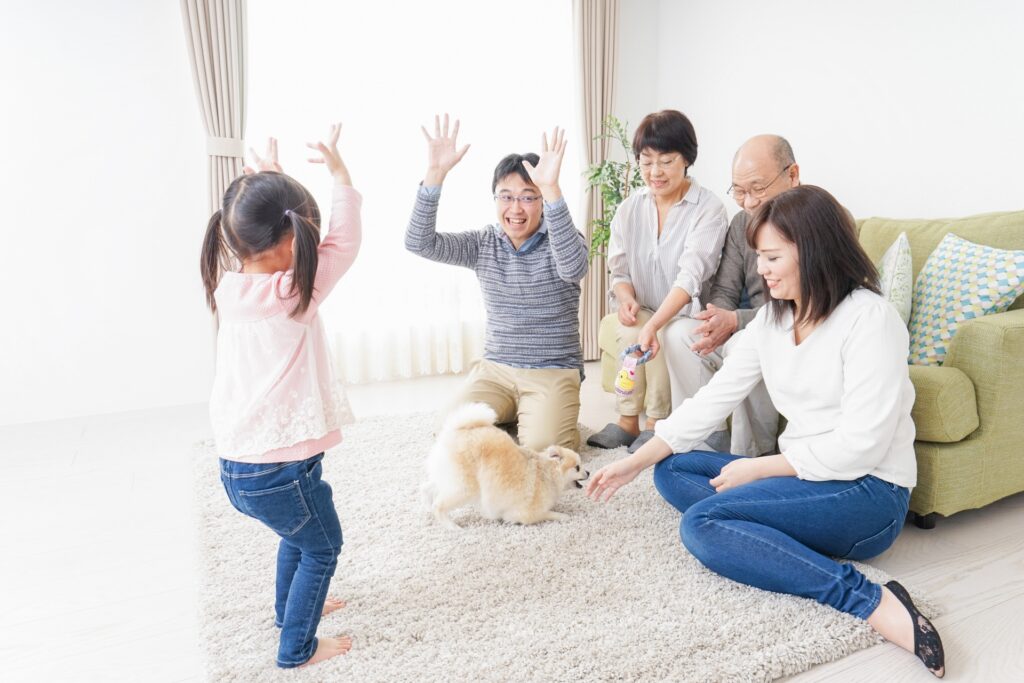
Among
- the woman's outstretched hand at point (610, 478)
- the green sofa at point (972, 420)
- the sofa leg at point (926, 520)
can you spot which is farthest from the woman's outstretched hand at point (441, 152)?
the sofa leg at point (926, 520)

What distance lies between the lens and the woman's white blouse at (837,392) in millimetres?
1467

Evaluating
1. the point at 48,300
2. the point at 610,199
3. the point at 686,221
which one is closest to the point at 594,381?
the point at 610,199

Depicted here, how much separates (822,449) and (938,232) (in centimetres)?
123

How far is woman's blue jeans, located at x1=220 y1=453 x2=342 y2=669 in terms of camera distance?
1268 millimetres

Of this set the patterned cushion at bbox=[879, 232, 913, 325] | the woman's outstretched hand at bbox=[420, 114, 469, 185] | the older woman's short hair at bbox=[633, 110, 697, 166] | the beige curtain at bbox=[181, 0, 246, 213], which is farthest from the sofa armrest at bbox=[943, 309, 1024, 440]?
the beige curtain at bbox=[181, 0, 246, 213]

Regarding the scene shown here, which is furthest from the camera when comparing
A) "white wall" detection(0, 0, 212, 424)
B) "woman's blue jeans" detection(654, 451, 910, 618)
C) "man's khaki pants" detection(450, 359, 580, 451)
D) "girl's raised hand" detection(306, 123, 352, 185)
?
"white wall" detection(0, 0, 212, 424)

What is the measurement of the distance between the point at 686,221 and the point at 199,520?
187 cm

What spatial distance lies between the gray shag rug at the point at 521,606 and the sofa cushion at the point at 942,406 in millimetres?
399

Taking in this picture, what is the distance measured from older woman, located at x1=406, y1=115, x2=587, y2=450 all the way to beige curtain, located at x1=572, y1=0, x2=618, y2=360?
156 centimetres

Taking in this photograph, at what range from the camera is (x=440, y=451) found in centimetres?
187

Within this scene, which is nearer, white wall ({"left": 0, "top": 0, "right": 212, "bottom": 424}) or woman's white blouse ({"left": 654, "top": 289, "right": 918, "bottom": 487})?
woman's white blouse ({"left": 654, "top": 289, "right": 918, "bottom": 487})

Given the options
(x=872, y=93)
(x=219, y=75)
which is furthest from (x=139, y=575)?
(x=872, y=93)

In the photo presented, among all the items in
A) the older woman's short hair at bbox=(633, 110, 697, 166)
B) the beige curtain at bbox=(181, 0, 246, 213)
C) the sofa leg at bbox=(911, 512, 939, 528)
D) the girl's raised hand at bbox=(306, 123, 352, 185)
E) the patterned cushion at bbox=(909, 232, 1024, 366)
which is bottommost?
the sofa leg at bbox=(911, 512, 939, 528)

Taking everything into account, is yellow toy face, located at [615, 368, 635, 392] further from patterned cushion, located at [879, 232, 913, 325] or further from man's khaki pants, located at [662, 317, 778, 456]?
patterned cushion, located at [879, 232, 913, 325]
